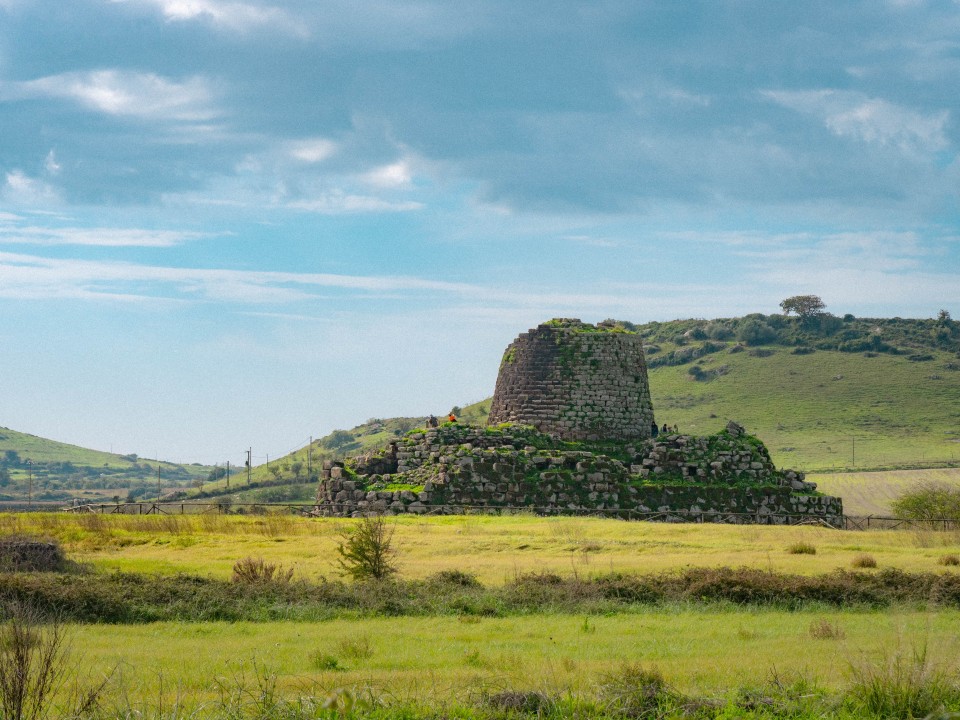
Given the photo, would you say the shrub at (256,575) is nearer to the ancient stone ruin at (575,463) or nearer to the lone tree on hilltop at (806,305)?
the ancient stone ruin at (575,463)

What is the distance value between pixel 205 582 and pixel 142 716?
33.8ft

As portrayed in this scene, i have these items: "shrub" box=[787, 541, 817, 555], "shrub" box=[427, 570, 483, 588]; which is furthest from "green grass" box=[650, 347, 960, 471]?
"shrub" box=[427, 570, 483, 588]

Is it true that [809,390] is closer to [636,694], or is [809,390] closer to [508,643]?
[508,643]

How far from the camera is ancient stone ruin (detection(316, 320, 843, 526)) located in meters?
34.3

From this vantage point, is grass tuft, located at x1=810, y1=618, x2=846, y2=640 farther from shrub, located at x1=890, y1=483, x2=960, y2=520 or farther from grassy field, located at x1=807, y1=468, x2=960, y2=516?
grassy field, located at x1=807, y1=468, x2=960, y2=516

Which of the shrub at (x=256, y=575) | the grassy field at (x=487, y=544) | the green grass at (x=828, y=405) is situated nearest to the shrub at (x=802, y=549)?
the grassy field at (x=487, y=544)

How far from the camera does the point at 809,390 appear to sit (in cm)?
11094

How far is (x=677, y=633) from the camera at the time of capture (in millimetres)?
14516

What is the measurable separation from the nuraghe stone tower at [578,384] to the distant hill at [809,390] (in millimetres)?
45568

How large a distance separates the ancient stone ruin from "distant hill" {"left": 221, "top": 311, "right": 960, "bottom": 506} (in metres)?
46.5

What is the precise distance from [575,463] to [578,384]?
14.8 feet

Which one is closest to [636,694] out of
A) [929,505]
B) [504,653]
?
[504,653]

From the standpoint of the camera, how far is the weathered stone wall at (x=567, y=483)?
112 feet

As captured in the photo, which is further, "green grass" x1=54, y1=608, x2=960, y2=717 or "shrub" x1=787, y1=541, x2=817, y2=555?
"shrub" x1=787, y1=541, x2=817, y2=555
